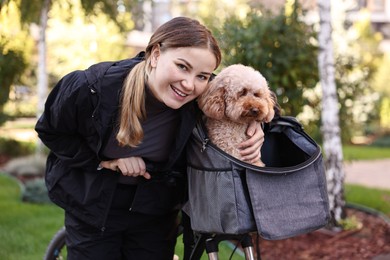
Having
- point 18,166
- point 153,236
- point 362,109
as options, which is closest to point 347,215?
point 362,109

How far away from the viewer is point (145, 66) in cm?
227

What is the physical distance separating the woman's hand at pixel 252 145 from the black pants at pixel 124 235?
68 cm

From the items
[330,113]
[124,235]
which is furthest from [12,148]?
[124,235]

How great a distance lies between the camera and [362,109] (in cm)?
697

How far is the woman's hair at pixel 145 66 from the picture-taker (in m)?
2.12

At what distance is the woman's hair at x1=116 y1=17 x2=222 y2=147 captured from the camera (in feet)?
6.94

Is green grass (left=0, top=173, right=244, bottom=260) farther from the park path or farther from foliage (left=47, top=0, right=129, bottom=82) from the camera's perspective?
foliage (left=47, top=0, right=129, bottom=82)

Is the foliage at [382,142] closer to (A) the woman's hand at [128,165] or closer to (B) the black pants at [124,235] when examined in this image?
(B) the black pants at [124,235]

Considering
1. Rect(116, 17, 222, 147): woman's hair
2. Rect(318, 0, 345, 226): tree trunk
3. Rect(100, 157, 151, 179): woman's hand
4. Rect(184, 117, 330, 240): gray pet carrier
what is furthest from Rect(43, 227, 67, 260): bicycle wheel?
Rect(318, 0, 345, 226): tree trunk

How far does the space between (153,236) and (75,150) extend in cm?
67

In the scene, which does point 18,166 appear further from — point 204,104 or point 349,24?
point 204,104

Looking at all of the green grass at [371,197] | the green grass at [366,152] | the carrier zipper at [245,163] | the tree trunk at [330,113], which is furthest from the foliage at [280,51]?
the green grass at [366,152]

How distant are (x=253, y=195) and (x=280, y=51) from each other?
3.69 meters

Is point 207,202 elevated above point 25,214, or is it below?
above
